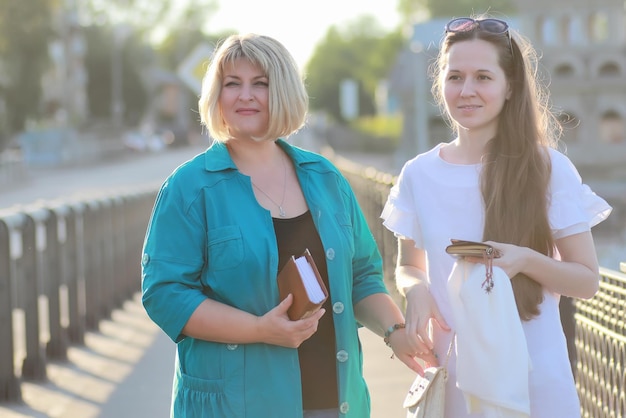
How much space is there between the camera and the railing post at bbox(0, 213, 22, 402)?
7.58 meters

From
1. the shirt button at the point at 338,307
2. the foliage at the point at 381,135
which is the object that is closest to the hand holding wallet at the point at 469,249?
the shirt button at the point at 338,307

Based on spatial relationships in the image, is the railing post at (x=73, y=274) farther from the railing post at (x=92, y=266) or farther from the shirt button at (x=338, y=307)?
the shirt button at (x=338, y=307)

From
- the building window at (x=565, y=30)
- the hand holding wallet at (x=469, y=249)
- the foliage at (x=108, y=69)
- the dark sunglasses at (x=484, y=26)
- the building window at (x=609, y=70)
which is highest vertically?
the foliage at (x=108, y=69)

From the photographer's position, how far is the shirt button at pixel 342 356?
11.8ft

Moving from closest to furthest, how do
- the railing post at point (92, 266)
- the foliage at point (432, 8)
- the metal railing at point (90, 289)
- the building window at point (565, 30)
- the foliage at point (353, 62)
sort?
1. the metal railing at point (90, 289)
2. the railing post at point (92, 266)
3. the building window at point (565, 30)
4. the foliage at point (432, 8)
5. the foliage at point (353, 62)

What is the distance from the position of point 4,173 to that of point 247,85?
138 feet

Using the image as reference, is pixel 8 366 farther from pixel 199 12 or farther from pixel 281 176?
pixel 199 12

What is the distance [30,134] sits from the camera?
6331cm

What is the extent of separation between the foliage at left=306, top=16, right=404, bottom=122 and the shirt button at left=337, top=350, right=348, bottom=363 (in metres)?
108

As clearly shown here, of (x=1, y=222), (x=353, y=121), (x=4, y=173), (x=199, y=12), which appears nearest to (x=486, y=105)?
(x=1, y=222)

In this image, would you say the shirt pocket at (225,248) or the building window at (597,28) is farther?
the building window at (597,28)

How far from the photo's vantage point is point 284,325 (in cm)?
335

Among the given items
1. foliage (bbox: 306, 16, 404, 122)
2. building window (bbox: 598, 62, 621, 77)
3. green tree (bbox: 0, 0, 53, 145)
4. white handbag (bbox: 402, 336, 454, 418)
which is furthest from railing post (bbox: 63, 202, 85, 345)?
foliage (bbox: 306, 16, 404, 122)

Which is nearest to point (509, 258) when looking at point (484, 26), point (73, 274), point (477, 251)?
point (477, 251)
